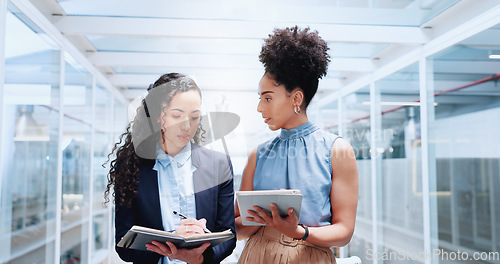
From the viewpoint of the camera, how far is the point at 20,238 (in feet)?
7.79

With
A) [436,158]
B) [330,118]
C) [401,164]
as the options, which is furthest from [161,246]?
[330,118]

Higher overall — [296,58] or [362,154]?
[296,58]

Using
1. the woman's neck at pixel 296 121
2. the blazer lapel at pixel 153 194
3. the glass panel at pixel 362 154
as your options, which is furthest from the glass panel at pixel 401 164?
the blazer lapel at pixel 153 194

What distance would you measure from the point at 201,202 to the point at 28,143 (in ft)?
5.13

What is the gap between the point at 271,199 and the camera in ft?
3.94

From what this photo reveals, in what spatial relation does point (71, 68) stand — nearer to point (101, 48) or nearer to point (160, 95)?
point (101, 48)

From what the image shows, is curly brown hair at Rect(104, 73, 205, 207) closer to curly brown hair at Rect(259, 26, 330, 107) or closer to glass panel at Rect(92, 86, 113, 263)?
curly brown hair at Rect(259, 26, 330, 107)

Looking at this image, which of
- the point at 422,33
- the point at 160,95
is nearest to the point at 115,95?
the point at 422,33

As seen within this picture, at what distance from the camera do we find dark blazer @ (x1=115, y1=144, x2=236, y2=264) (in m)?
1.38

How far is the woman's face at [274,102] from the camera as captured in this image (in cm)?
142

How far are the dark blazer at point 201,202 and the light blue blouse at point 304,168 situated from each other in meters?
0.13

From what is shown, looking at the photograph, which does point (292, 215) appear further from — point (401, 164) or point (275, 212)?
point (401, 164)

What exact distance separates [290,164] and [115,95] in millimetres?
4306

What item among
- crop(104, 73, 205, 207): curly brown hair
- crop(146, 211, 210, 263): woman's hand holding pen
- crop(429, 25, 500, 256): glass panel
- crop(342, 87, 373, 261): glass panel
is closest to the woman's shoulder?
crop(104, 73, 205, 207): curly brown hair
